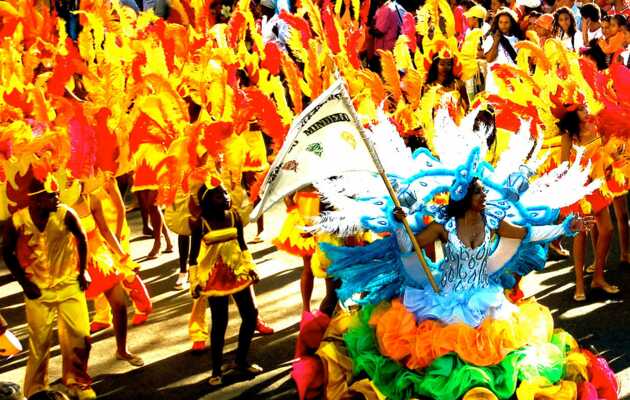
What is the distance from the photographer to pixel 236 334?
7.77 meters

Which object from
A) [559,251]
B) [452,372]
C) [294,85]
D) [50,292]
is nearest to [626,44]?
[559,251]

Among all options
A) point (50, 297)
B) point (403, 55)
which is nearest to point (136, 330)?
point (50, 297)

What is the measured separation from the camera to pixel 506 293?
19.5ft

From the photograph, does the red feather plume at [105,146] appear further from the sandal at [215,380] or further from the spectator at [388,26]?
the spectator at [388,26]

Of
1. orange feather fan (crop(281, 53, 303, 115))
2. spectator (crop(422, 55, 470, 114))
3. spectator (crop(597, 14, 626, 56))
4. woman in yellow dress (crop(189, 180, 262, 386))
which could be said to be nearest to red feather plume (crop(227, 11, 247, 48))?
spectator (crop(422, 55, 470, 114))

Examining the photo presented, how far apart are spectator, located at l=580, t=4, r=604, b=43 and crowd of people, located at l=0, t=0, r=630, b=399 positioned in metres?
1.22

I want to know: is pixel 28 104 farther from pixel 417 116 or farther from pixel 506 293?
pixel 506 293

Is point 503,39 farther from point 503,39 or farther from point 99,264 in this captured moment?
point 99,264

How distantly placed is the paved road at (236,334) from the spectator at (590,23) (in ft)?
11.9

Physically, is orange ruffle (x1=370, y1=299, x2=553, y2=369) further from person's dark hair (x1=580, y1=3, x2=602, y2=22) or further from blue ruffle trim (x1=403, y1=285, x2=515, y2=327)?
person's dark hair (x1=580, y1=3, x2=602, y2=22)

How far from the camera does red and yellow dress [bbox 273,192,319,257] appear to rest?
24.2ft

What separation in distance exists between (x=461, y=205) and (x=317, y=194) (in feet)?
5.37

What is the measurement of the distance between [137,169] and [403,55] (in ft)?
10.5

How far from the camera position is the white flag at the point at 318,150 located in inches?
205
